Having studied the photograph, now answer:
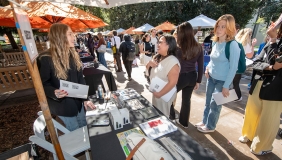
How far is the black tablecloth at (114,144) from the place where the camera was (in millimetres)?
1149

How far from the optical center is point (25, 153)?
152 centimetres

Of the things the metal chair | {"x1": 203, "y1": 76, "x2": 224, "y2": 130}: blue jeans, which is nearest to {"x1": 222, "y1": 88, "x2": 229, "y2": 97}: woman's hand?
{"x1": 203, "y1": 76, "x2": 224, "y2": 130}: blue jeans

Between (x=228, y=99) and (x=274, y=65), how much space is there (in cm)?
73

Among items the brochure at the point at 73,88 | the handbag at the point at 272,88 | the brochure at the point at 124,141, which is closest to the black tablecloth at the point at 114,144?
the brochure at the point at 124,141

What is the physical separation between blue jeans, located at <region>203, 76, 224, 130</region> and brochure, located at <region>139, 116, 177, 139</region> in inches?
54.9

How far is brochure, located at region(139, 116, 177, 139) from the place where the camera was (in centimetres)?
139

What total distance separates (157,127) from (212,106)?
1594 mm

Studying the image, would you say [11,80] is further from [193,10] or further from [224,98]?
[193,10]

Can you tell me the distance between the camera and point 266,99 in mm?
1957

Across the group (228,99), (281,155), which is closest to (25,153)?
(228,99)

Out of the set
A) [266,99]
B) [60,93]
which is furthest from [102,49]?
[266,99]

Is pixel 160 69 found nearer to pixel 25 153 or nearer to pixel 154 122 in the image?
pixel 154 122

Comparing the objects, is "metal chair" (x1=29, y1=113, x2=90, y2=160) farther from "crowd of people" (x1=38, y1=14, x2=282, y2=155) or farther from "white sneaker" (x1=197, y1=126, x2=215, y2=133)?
"white sneaker" (x1=197, y1=126, x2=215, y2=133)

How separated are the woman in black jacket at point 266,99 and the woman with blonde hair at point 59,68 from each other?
2.32m
